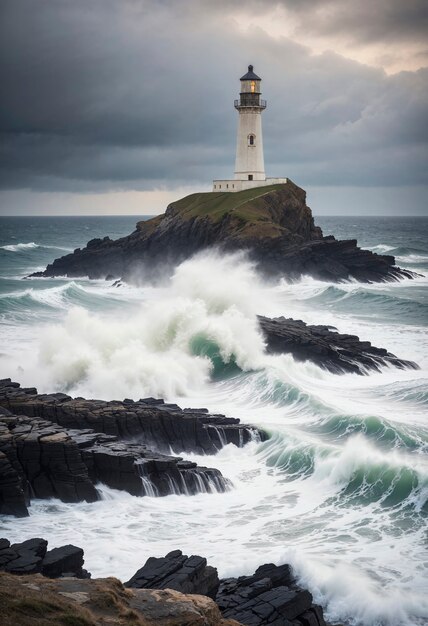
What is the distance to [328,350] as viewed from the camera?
2994 cm

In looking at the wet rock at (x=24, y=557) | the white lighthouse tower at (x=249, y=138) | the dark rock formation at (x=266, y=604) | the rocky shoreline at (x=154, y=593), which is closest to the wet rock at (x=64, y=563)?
the rocky shoreline at (x=154, y=593)

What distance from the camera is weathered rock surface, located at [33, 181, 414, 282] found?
57625 mm

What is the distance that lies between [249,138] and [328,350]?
41.0m

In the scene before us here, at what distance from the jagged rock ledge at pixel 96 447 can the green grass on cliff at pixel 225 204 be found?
40.1m

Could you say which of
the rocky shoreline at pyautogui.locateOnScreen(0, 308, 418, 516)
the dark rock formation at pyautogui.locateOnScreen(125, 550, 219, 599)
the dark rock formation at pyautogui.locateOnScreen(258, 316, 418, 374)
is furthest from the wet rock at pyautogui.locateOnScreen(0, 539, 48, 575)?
the dark rock formation at pyautogui.locateOnScreen(258, 316, 418, 374)

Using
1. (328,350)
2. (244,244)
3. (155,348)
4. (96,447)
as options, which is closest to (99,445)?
(96,447)

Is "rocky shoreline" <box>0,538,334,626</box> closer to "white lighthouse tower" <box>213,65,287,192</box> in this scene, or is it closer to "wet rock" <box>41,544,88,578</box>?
"wet rock" <box>41,544,88,578</box>

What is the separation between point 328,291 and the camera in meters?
52.8

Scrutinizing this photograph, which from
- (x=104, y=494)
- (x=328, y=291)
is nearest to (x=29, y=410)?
(x=104, y=494)

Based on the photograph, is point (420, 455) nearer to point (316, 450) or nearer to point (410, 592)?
point (316, 450)

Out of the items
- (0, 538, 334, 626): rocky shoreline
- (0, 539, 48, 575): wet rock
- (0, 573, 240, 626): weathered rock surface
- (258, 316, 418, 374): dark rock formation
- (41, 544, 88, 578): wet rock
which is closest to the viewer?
(0, 573, 240, 626): weathered rock surface

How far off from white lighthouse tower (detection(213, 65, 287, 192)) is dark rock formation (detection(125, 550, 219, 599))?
2275 inches

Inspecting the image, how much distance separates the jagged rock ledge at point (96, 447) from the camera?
16078mm

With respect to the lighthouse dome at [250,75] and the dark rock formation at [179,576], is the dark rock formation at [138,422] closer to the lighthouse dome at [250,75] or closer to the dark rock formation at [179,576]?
the dark rock formation at [179,576]
